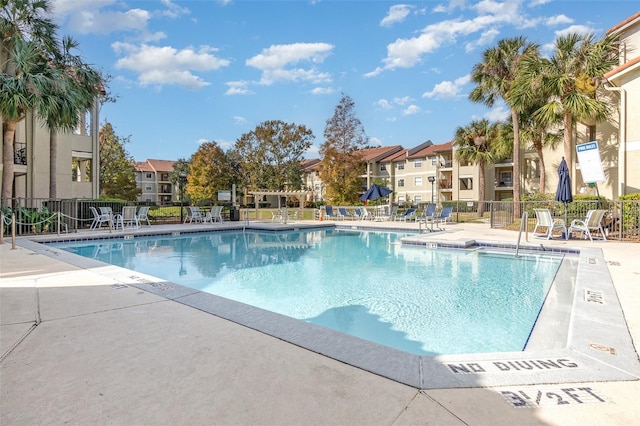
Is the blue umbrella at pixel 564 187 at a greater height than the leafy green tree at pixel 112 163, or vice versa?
the leafy green tree at pixel 112 163

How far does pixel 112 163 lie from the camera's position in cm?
3406

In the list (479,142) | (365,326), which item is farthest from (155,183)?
(365,326)

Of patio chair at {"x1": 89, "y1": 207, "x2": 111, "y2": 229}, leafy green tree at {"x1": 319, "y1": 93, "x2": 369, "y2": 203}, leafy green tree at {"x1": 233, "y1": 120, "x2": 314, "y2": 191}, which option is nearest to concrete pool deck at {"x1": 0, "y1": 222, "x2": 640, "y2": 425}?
patio chair at {"x1": 89, "y1": 207, "x2": 111, "y2": 229}

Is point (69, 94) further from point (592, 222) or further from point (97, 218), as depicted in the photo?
point (592, 222)

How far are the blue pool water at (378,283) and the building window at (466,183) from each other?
2650 centimetres

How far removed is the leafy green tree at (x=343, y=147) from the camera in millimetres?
34438

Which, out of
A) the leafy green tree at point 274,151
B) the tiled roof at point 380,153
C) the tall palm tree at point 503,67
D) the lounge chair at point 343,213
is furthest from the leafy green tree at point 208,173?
the tall palm tree at point 503,67

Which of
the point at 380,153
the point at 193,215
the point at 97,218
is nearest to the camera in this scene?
the point at 97,218

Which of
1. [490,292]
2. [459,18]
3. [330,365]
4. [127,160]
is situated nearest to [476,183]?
[459,18]

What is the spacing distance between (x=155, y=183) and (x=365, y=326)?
65.9m

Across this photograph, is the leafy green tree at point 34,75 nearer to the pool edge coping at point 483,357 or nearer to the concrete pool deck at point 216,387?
the concrete pool deck at point 216,387

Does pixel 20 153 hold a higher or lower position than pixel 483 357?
higher

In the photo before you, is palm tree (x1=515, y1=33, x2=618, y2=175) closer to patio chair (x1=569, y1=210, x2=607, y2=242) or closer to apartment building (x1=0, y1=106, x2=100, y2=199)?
patio chair (x1=569, y1=210, x2=607, y2=242)

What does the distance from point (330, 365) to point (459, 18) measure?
18222 mm
